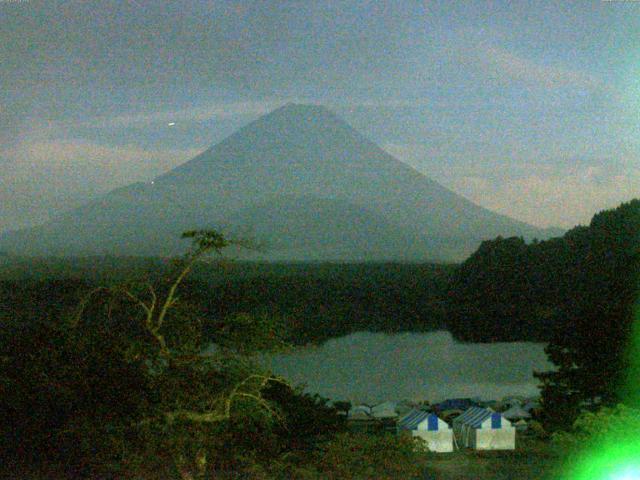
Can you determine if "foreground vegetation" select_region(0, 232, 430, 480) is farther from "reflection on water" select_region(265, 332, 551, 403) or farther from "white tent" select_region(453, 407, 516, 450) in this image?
"reflection on water" select_region(265, 332, 551, 403)

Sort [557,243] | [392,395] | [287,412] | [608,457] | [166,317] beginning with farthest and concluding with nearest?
[557,243] → [392,395] → [287,412] → [166,317] → [608,457]

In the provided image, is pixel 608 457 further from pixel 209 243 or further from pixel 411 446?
pixel 209 243

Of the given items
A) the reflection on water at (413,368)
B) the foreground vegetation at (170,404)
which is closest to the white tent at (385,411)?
the reflection on water at (413,368)

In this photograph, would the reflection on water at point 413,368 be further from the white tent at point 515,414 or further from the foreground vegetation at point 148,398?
the foreground vegetation at point 148,398

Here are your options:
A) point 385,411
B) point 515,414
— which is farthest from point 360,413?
point 515,414

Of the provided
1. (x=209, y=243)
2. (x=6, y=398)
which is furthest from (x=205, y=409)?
(x=6, y=398)

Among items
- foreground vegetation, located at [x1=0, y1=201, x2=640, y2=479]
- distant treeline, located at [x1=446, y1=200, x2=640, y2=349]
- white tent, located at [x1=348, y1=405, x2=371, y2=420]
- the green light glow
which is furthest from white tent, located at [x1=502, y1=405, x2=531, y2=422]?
distant treeline, located at [x1=446, y1=200, x2=640, y2=349]
